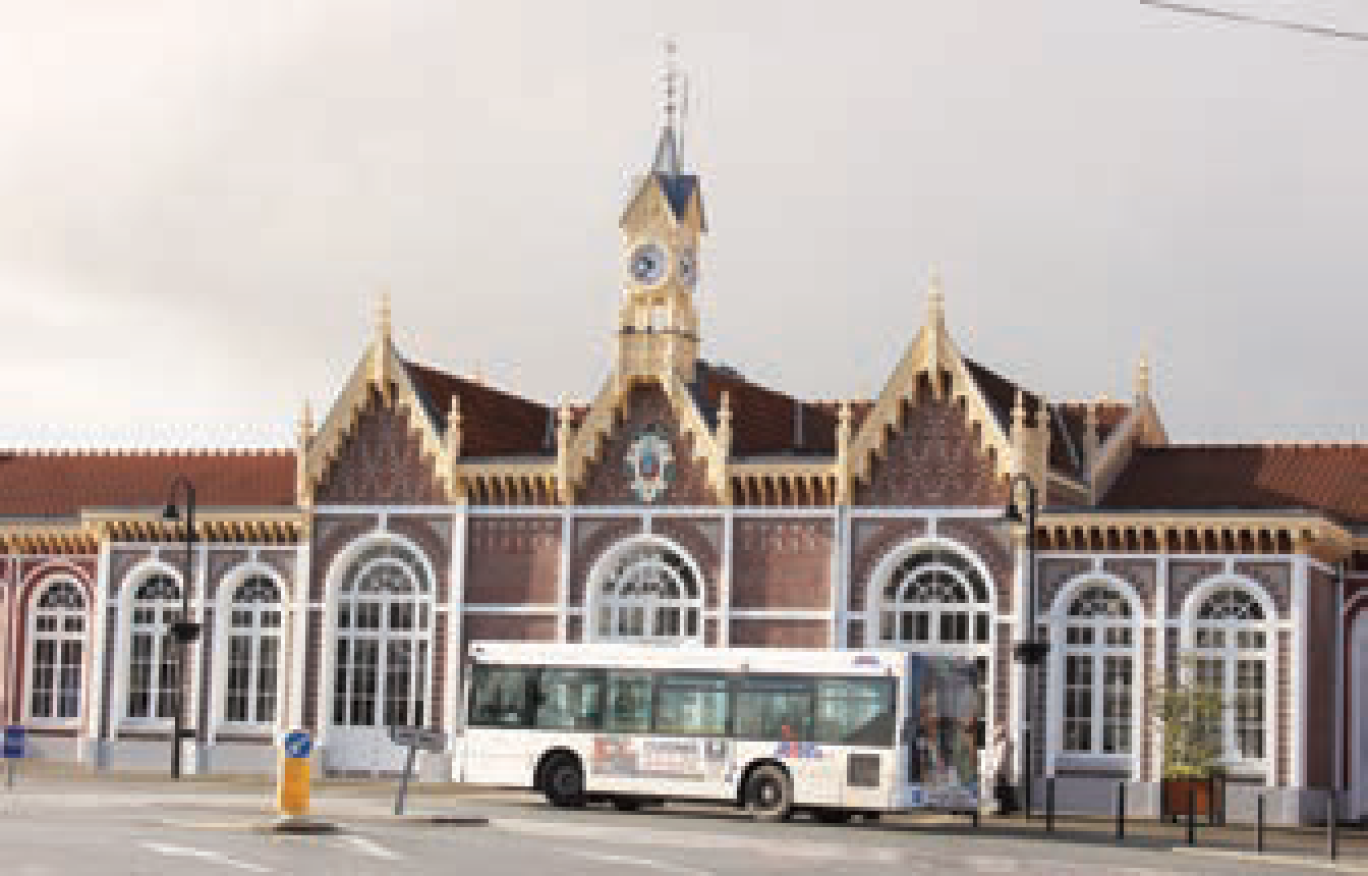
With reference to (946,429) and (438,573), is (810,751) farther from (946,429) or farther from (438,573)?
(438,573)

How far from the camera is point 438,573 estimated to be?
52750mm

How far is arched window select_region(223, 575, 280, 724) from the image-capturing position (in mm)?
54406

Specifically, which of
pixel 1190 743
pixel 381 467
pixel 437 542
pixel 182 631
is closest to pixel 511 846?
pixel 1190 743

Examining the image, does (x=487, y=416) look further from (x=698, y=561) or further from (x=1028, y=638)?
(x=1028, y=638)

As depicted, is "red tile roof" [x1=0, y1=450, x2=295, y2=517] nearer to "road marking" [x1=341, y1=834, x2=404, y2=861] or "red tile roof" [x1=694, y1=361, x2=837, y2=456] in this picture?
"red tile roof" [x1=694, y1=361, x2=837, y2=456]

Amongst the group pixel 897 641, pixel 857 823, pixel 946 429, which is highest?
pixel 946 429

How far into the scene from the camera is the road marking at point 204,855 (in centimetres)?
2433

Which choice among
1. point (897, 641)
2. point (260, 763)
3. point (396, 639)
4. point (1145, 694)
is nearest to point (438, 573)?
point (396, 639)

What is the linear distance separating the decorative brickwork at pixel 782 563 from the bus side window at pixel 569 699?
945 cm

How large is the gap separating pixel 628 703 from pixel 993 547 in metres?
10.6

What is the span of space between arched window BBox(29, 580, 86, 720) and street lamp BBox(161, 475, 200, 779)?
388 cm

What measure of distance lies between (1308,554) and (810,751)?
12.4 meters

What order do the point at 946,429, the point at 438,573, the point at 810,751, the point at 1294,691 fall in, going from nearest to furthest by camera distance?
the point at 810,751, the point at 1294,691, the point at 946,429, the point at 438,573

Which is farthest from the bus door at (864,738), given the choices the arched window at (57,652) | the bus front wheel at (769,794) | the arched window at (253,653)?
the arched window at (57,652)
